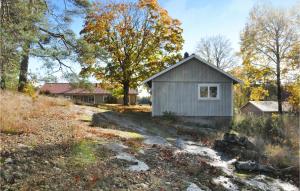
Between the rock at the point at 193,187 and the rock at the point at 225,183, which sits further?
the rock at the point at 225,183

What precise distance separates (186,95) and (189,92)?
0.30 meters

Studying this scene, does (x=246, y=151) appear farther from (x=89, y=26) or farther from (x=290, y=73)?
(x=89, y=26)

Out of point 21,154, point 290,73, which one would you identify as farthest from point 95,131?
point 290,73

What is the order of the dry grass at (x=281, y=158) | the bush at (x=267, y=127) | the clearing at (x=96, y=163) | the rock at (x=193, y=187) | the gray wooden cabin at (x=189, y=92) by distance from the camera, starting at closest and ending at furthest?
the clearing at (x=96, y=163) < the rock at (x=193, y=187) < the dry grass at (x=281, y=158) < the bush at (x=267, y=127) < the gray wooden cabin at (x=189, y=92)

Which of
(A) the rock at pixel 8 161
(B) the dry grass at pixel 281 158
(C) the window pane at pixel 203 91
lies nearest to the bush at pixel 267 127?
(C) the window pane at pixel 203 91

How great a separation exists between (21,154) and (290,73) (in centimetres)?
2186

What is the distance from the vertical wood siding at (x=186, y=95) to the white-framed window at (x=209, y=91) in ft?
0.72

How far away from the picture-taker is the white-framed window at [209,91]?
69.3 ft

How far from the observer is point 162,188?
7.25 metres

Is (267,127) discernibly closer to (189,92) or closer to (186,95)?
(189,92)

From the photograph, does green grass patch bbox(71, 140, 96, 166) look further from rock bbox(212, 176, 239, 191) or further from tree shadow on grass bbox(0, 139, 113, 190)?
rock bbox(212, 176, 239, 191)

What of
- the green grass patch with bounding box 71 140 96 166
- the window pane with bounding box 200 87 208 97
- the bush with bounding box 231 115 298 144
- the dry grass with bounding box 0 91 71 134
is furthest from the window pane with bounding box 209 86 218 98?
the green grass patch with bounding box 71 140 96 166

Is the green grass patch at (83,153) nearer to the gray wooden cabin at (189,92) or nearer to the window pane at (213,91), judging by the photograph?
the gray wooden cabin at (189,92)

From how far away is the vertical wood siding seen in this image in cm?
2100
